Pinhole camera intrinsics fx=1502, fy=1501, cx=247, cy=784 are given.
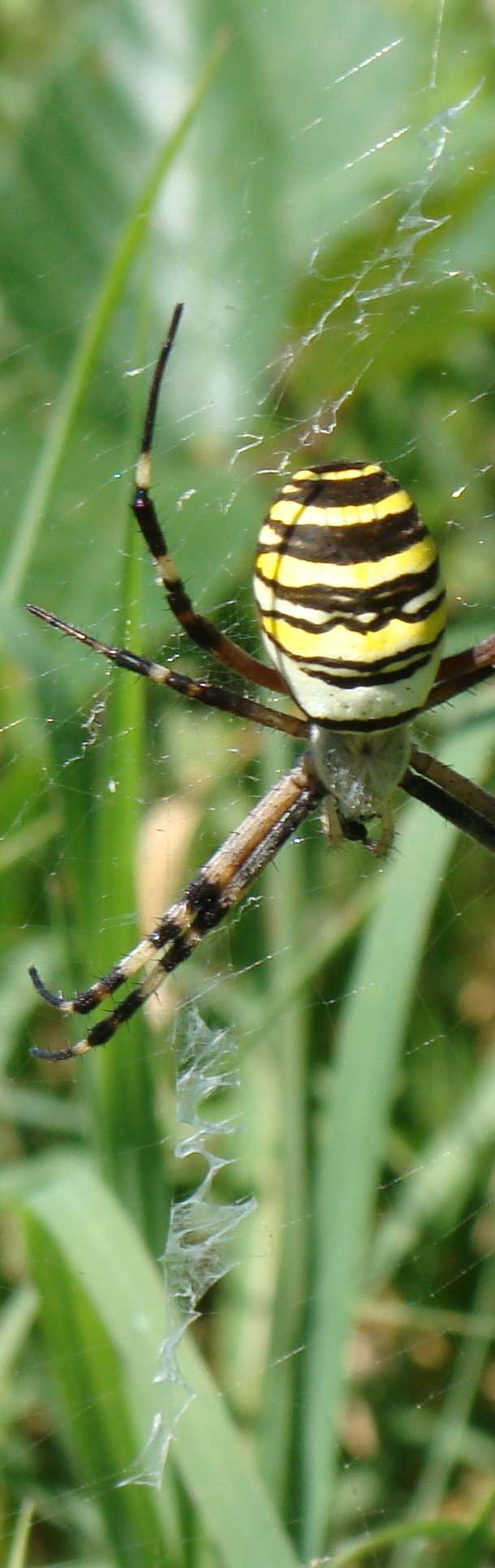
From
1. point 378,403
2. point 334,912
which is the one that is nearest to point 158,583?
point 334,912

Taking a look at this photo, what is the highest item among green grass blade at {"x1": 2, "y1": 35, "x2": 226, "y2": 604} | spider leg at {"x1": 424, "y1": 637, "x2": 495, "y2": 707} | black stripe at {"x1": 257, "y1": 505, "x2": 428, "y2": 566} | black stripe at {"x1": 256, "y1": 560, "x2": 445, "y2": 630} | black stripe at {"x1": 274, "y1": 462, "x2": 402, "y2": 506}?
green grass blade at {"x1": 2, "y1": 35, "x2": 226, "y2": 604}

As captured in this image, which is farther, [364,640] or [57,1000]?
[57,1000]

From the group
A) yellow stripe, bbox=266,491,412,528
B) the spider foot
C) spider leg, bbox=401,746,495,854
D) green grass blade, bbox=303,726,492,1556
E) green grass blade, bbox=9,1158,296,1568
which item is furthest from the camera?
spider leg, bbox=401,746,495,854

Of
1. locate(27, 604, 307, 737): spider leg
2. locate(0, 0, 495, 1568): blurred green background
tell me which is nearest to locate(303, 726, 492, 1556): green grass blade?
locate(0, 0, 495, 1568): blurred green background

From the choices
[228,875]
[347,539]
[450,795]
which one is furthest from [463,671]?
[228,875]

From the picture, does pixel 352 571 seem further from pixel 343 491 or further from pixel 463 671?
pixel 463 671

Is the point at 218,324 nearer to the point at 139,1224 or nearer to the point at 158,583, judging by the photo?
the point at 158,583

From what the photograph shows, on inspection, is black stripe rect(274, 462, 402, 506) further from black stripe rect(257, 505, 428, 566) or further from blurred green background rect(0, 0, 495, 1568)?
blurred green background rect(0, 0, 495, 1568)
